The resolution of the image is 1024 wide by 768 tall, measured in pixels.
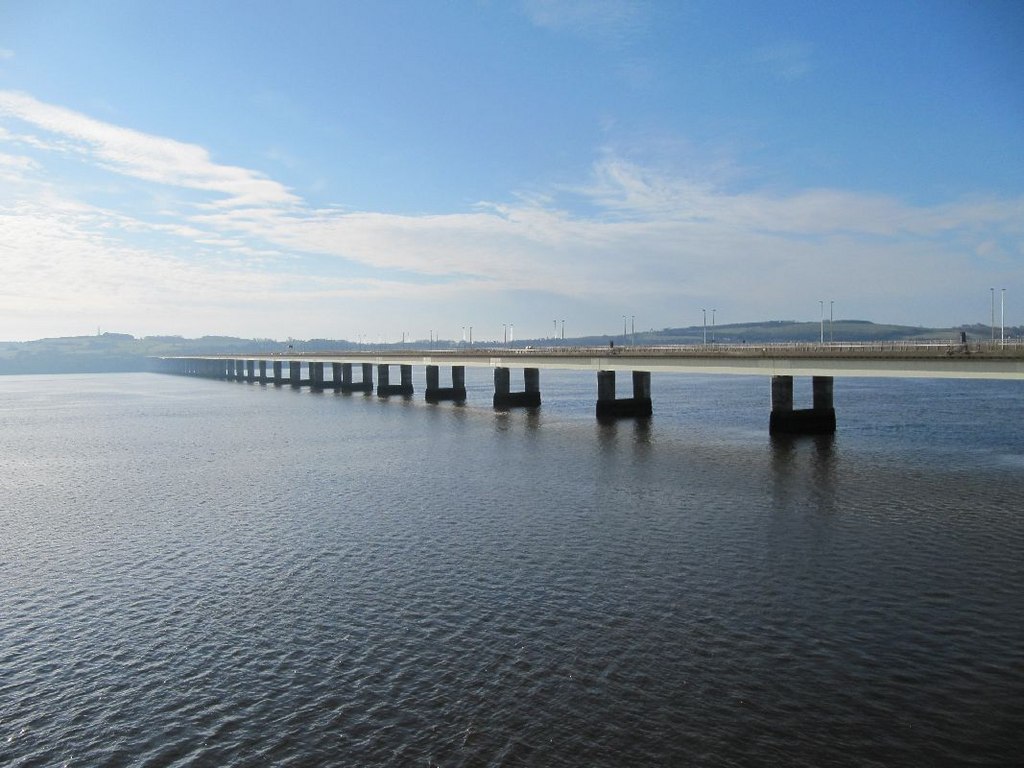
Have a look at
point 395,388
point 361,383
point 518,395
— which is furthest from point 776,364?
point 361,383

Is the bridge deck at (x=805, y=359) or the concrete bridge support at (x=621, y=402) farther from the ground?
the bridge deck at (x=805, y=359)

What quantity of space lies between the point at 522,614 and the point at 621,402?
68.5 metres

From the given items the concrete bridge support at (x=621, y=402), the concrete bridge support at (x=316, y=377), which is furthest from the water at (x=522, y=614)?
the concrete bridge support at (x=316, y=377)

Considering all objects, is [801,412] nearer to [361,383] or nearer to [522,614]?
[522,614]

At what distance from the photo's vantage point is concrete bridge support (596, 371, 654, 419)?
9056cm

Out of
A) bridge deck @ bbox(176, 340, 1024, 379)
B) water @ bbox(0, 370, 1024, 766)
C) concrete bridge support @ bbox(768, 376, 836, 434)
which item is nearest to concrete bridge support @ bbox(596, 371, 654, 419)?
bridge deck @ bbox(176, 340, 1024, 379)

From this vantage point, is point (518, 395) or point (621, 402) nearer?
point (621, 402)

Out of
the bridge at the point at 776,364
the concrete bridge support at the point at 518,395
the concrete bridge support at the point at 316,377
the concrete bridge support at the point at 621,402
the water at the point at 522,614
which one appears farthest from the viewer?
the concrete bridge support at the point at 316,377

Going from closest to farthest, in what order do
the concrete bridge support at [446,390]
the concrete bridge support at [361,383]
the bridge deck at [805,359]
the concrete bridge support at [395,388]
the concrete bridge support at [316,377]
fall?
the bridge deck at [805,359], the concrete bridge support at [446,390], the concrete bridge support at [395,388], the concrete bridge support at [361,383], the concrete bridge support at [316,377]

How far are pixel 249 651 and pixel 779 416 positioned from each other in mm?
59597

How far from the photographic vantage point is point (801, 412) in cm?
7081

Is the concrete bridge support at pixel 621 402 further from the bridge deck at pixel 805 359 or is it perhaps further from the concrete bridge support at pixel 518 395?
the concrete bridge support at pixel 518 395

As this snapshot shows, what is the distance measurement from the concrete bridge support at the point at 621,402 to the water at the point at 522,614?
3447 cm

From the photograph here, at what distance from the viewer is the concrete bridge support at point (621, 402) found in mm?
90562
